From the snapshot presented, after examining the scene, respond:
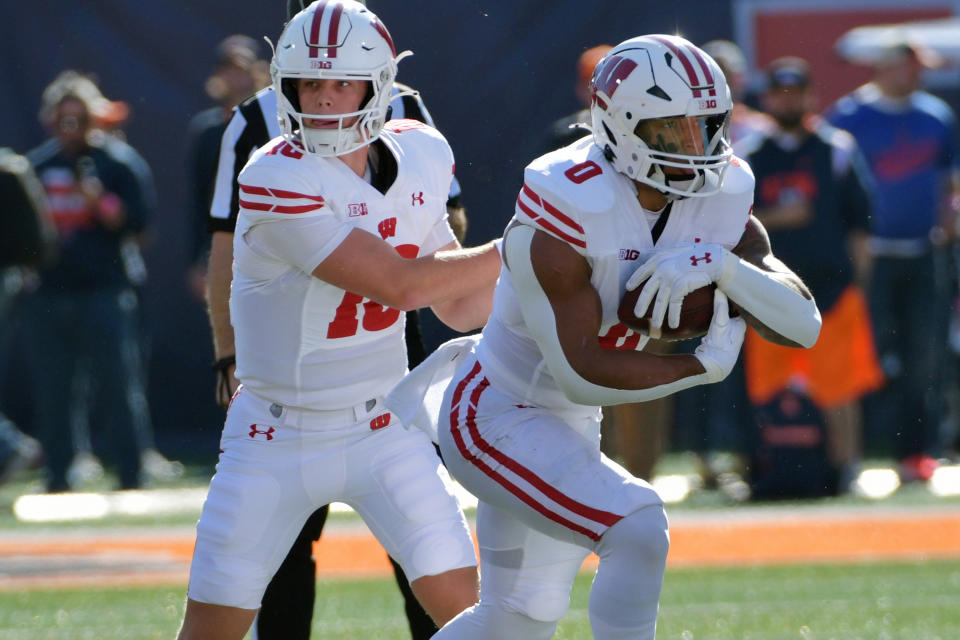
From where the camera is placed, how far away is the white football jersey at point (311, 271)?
11.9 feet

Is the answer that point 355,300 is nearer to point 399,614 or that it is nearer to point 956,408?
point 399,614

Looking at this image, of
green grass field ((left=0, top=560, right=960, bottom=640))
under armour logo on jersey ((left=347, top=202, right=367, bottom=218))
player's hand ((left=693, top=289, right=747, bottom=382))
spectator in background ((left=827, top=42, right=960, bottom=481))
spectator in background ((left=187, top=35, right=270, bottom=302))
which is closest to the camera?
player's hand ((left=693, top=289, right=747, bottom=382))

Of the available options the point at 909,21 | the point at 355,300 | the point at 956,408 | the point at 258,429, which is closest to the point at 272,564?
the point at 258,429

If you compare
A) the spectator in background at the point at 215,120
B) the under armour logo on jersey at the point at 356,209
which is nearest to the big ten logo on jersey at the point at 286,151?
the under armour logo on jersey at the point at 356,209

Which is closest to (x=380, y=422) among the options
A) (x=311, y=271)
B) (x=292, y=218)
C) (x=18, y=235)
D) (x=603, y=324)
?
(x=311, y=271)

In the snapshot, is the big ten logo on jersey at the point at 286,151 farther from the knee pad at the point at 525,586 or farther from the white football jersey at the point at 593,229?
the knee pad at the point at 525,586

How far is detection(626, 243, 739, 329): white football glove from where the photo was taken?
10.7 ft

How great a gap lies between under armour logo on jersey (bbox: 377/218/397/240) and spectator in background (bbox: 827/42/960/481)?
5.41 metres

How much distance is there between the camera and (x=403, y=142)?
3.92 metres

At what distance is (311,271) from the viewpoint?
12.0 ft

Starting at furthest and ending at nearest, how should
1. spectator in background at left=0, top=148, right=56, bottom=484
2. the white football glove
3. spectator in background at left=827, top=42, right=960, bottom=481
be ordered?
spectator in background at left=827, top=42, right=960, bottom=481, spectator in background at left=0, top=148, right=56, bottom=484, the white football glove

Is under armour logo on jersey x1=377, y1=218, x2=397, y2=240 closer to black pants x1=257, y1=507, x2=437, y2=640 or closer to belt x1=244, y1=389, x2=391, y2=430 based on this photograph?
belt x1=244, y1=389, x2=391, y2=430

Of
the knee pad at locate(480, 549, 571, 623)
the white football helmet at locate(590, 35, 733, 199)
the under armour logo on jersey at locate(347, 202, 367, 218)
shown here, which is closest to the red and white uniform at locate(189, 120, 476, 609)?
the under armour logo on jersey at locate(347, 202, 367, 218)

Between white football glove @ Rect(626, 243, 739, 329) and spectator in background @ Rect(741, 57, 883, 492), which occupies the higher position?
white football glove @ Rect(626, 243, 739, 329)
